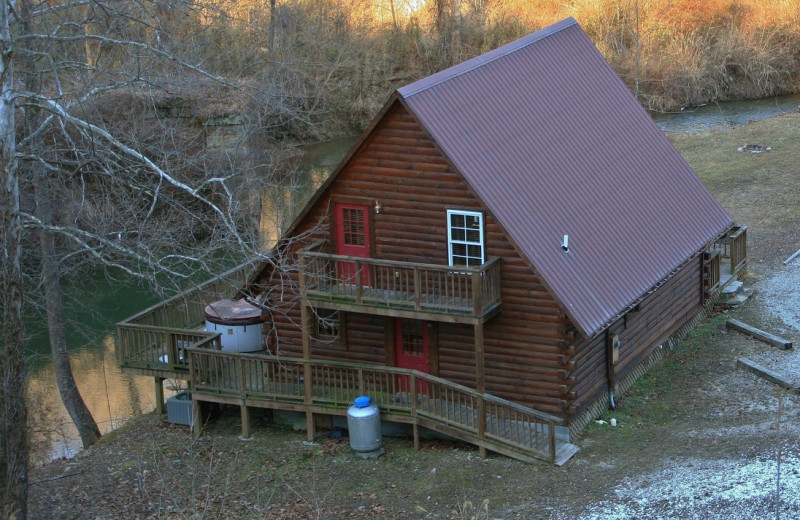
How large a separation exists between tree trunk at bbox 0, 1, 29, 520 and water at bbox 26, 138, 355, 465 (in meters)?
8.44

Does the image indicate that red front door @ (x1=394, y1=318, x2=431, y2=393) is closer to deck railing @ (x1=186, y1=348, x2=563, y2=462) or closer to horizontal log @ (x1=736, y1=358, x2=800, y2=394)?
deck railing @ (x1=186, y1=348, x2=563, y2=462)

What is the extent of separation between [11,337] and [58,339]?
9.09 meters

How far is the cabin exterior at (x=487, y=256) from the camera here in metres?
18.9

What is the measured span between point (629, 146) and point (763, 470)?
8.73 meters

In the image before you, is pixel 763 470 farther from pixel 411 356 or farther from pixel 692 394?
pixel 411 356

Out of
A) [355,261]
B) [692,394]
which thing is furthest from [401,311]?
[692,394]

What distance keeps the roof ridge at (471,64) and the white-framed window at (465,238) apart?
7.59 feet

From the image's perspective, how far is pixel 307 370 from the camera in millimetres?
20312

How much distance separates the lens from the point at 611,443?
19.0 metres

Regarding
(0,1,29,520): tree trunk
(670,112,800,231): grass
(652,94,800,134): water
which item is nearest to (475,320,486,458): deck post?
(0,1,29,520): tree trunk

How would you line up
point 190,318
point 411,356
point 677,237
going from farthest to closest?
1. point 190,318
2. point 677,237
3. point 411,356

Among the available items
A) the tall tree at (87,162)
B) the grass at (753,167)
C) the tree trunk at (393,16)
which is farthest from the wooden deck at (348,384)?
the tree trunk at (393,16)

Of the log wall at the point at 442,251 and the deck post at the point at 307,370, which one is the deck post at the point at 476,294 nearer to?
the log wall at the point at 442,251

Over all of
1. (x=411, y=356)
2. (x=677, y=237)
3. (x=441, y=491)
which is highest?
(x=677, y=237)
